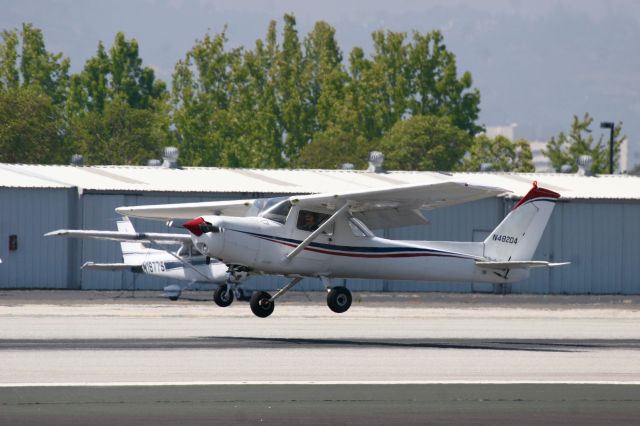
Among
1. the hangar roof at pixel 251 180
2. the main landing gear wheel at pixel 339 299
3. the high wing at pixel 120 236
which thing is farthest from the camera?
the hangar roof at pixel 251 180

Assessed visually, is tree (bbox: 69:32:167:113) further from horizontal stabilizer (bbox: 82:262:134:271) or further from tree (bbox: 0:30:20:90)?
horizontal stabilizer (bbox: 82:262:134:271)

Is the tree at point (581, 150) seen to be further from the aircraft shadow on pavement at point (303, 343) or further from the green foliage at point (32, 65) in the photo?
the aircraft shadow on pavement at point (303, 343)

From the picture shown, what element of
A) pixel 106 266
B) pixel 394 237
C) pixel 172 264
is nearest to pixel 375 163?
pixel 394 237

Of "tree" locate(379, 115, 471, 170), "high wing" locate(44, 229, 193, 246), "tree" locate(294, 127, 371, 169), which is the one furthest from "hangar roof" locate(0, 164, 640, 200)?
"tree" locate(379, 115, 471, 170)

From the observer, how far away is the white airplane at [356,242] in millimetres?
26047

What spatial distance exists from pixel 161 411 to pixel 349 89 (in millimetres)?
83792

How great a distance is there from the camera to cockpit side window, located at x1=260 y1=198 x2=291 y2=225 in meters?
27.1

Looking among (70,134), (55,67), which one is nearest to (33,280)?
(70,134)

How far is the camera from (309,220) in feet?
90.2

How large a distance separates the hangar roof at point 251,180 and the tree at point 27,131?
30.3 m

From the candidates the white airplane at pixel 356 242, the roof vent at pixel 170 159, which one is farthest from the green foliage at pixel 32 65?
the white airplane at pixel 356 242

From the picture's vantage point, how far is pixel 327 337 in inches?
→ 1016

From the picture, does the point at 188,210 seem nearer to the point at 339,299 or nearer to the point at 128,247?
the point at 339,299

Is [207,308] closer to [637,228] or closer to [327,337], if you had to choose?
[327,337]
